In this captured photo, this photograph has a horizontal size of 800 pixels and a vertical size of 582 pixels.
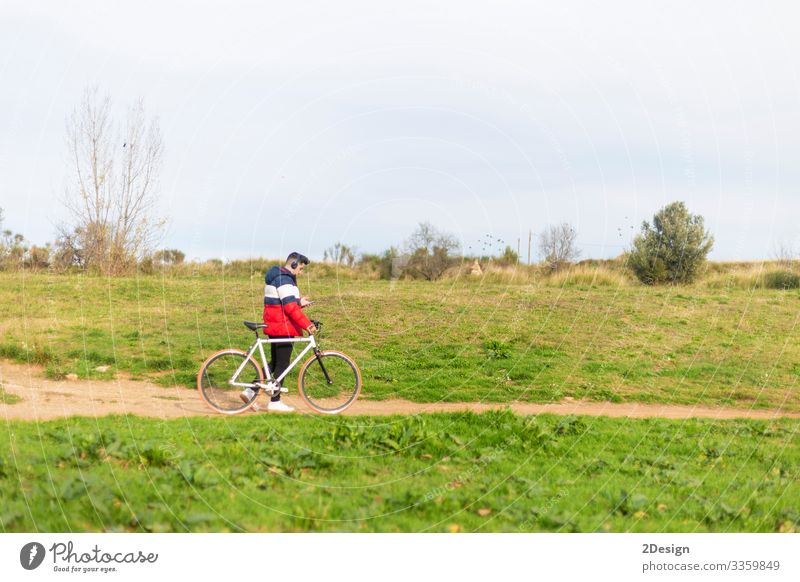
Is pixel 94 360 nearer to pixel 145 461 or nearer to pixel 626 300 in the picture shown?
pixel 145 461

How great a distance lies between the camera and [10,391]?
1269 cm

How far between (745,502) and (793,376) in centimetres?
1131

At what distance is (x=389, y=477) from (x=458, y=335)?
427 inches

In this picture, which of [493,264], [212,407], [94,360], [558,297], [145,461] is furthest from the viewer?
[493,264]

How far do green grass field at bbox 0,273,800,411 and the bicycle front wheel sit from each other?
2166mm

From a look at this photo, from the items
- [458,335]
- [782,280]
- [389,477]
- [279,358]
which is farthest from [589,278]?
[389,477]

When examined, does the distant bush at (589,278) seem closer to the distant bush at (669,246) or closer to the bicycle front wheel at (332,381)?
the distant bush at (669,246)

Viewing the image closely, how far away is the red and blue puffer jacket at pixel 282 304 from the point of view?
11.0 m

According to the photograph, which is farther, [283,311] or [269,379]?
[269,379]

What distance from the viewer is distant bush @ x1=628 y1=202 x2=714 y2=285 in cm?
3105

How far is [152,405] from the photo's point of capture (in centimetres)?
1208

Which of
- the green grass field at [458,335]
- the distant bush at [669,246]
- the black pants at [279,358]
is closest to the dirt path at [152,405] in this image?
the green grass field at [458,335]

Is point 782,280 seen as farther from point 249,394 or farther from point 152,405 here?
point 152,405
